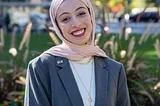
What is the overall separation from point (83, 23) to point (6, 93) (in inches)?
132

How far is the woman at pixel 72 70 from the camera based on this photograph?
2.50m

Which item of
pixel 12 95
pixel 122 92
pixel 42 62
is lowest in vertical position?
pixel 12 95

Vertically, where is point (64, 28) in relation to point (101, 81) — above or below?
above

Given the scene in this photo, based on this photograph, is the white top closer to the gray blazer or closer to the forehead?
the gray blazer

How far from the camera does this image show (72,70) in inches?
102

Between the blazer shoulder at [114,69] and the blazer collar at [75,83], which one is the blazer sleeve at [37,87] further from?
the blazer shoulder at [114,69]

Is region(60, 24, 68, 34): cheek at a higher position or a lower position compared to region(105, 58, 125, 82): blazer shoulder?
higher

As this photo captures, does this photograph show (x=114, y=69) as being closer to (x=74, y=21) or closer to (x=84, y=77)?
(x=84, y=77)

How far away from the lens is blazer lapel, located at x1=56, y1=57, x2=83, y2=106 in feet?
8.16

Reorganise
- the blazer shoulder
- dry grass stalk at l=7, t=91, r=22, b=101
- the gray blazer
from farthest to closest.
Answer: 1. dry grass stalk at l=7, t=91, r=22, b=101
2. the blazer shoulder
3. the gray blazer

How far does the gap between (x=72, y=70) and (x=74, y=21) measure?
0.28 metres

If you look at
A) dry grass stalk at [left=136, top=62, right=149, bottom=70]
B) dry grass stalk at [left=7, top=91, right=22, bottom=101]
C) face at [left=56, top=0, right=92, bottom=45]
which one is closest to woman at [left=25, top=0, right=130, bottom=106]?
face at [left=56, top=0, right=92, bottom=45]

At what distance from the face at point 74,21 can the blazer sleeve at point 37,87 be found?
247 mm

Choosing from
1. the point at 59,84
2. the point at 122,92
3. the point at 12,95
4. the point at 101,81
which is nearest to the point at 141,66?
the point at 12,95
